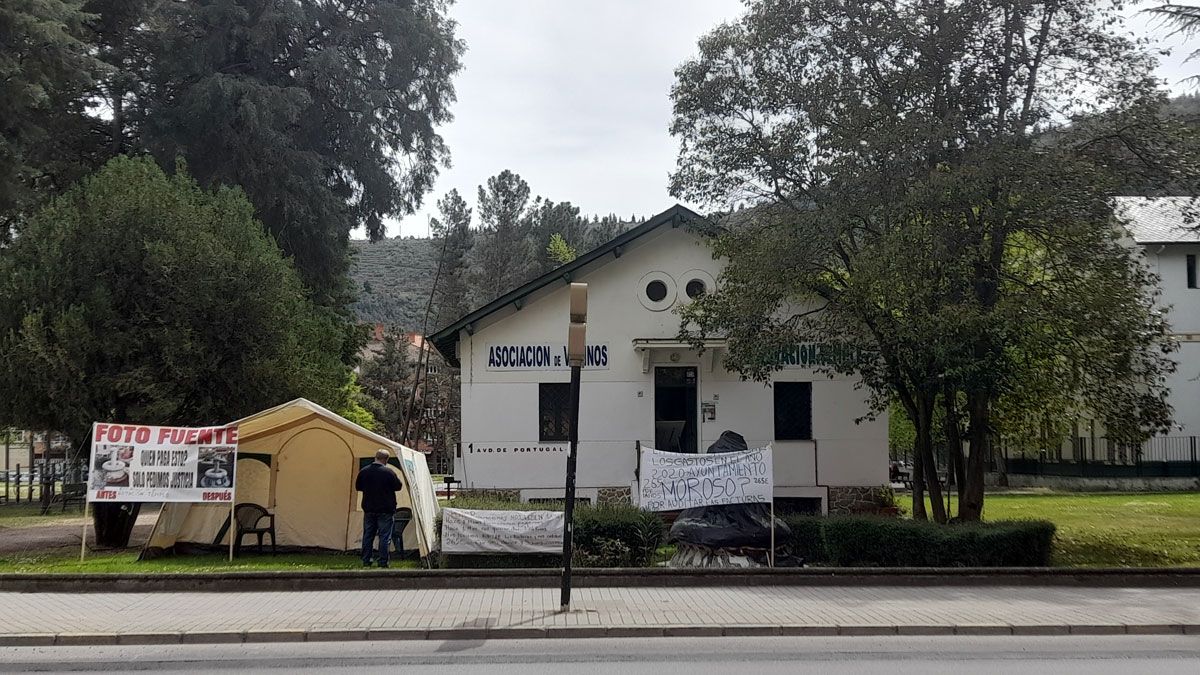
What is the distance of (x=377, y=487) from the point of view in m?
16.1

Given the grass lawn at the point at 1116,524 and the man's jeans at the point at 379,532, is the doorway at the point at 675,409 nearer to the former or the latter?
the grass lawn at the point at 1116,524

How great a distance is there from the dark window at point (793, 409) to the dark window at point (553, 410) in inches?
194

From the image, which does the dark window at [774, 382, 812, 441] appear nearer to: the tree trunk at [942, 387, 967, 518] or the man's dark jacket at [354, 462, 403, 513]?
the tree trunk at [942, 387, 967, 518]

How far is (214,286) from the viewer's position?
20.3 meters

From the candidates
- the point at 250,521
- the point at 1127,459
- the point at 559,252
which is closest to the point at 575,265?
the point at 250,521

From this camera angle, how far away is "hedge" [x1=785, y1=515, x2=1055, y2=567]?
15281 millimetres

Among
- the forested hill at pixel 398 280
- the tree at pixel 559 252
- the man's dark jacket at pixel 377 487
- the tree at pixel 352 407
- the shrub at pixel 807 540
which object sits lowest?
the shrub at pixel 807 540

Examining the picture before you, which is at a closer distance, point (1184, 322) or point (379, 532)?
point (379, 532)

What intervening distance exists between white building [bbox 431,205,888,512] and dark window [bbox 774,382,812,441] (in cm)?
3

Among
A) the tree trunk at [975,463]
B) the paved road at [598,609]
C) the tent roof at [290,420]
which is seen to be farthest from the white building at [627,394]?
the paved road at [598,609]

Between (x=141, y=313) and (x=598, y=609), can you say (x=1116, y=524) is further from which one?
(x=141, y=313)

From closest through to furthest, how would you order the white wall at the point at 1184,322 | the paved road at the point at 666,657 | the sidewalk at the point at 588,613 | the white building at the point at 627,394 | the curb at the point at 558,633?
the paved road at the point at 666,657
the curb at the point at 558,633
the sidewalk at the point at 588,613
the white building at the point at 627,394
the white wall at the point at 1184,322

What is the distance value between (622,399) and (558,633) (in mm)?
13657

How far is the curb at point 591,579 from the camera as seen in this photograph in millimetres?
13398
